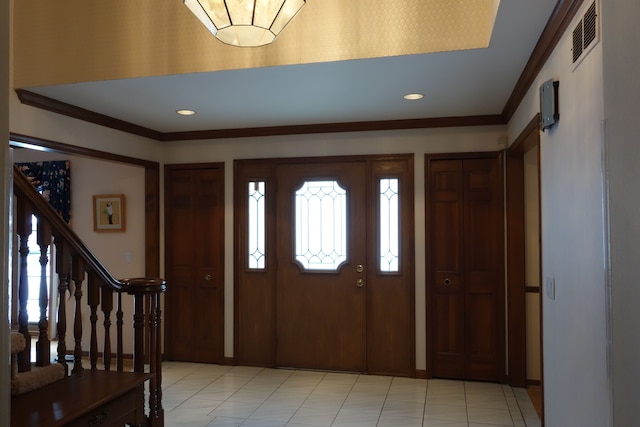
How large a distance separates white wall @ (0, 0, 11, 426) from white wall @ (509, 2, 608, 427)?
58.3 inches

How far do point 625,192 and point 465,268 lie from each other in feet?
11.9

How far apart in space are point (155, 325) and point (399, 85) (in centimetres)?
228

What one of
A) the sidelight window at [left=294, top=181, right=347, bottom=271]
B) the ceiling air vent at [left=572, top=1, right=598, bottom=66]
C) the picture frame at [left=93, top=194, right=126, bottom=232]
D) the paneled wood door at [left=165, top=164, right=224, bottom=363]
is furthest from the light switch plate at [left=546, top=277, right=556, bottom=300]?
the picture frame at [left=93, top=194, right=126, bottom=232]

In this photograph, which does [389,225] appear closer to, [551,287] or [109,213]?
[551,287]

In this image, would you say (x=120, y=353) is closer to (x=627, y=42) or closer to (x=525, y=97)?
(x=627, y=42)

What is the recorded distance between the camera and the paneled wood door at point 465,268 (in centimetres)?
448

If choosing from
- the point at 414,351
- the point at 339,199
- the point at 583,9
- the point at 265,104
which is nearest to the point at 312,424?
the point at 414,351

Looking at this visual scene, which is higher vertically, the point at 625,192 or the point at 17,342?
the point at 625,192

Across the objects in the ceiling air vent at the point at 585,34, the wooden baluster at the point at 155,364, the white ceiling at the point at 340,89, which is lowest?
the wooden baluster at the point at 155,364

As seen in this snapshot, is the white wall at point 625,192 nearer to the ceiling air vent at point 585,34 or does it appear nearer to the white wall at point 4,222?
the ceiling air vent at point 585,34

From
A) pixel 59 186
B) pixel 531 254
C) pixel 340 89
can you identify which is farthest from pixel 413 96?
pixel 59 186

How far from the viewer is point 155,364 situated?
2736 millimetres

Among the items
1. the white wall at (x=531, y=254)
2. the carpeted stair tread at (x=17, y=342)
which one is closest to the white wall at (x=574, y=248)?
the white wall at (x=531, y=254)

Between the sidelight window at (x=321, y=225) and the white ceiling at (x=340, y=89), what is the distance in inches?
27.7
